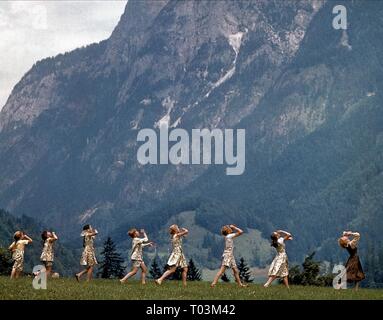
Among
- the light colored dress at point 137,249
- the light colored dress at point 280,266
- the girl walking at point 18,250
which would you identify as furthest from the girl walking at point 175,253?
the girl walking at point 18,250

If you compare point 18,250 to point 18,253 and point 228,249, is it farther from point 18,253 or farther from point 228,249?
point 228,249

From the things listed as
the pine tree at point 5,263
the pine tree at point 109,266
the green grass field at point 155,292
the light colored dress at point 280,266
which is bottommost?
the green grass field at point 155,292

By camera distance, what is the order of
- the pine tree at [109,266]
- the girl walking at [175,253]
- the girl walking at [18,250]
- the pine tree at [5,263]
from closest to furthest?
1. the girl walking at [175,253]
2. the girl walking at [18,250]
3. the pine tree at [5,263]
4. the pine tree at [109,266]

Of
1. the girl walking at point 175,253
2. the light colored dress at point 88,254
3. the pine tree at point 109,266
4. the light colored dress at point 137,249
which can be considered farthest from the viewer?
the pine tree at point 109,266

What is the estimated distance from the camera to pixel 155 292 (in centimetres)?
5278

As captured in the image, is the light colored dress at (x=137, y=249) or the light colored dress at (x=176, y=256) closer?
the light colored dress at (x=176, y=256)

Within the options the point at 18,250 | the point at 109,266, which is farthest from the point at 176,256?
the point at 109,266

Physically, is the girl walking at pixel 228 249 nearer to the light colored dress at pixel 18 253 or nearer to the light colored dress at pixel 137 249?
the light colored dress at pixel 137 249

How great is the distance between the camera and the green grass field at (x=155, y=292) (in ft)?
162

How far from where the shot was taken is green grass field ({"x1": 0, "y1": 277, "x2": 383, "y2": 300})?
4931cm
